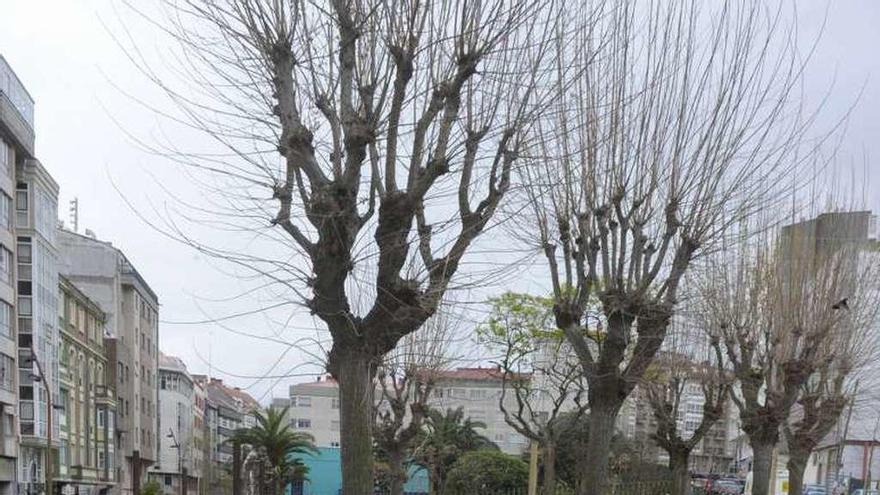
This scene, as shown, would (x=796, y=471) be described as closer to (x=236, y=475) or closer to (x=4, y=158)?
(x=236, y=475)

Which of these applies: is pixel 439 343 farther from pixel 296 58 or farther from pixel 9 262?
pixel 9 262

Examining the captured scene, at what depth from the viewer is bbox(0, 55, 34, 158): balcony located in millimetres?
48219

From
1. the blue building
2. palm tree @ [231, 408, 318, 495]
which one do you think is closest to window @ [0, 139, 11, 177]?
palm tree @ [231, 408, 318, 495]

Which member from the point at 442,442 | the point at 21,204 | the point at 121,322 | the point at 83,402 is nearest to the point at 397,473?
the point at 442,442

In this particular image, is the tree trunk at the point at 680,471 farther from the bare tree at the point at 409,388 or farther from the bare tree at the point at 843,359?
the bare tree at the point at 409,388

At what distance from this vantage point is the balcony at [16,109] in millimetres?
48219

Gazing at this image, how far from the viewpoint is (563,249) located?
15.1 meters

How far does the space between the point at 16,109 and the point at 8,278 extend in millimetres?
7286

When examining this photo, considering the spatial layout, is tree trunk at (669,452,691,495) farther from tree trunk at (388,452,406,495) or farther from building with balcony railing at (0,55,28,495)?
building with balcony railing at (0,55,28,495)

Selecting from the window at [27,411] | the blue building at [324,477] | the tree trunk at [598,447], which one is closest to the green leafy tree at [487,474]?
the window at [27,411]

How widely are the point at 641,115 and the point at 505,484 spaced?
2861cm

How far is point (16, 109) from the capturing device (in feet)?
164

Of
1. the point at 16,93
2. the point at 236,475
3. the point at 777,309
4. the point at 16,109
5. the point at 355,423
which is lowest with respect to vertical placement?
the point at 236,475

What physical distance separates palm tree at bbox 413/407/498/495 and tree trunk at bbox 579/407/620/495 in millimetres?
19665
